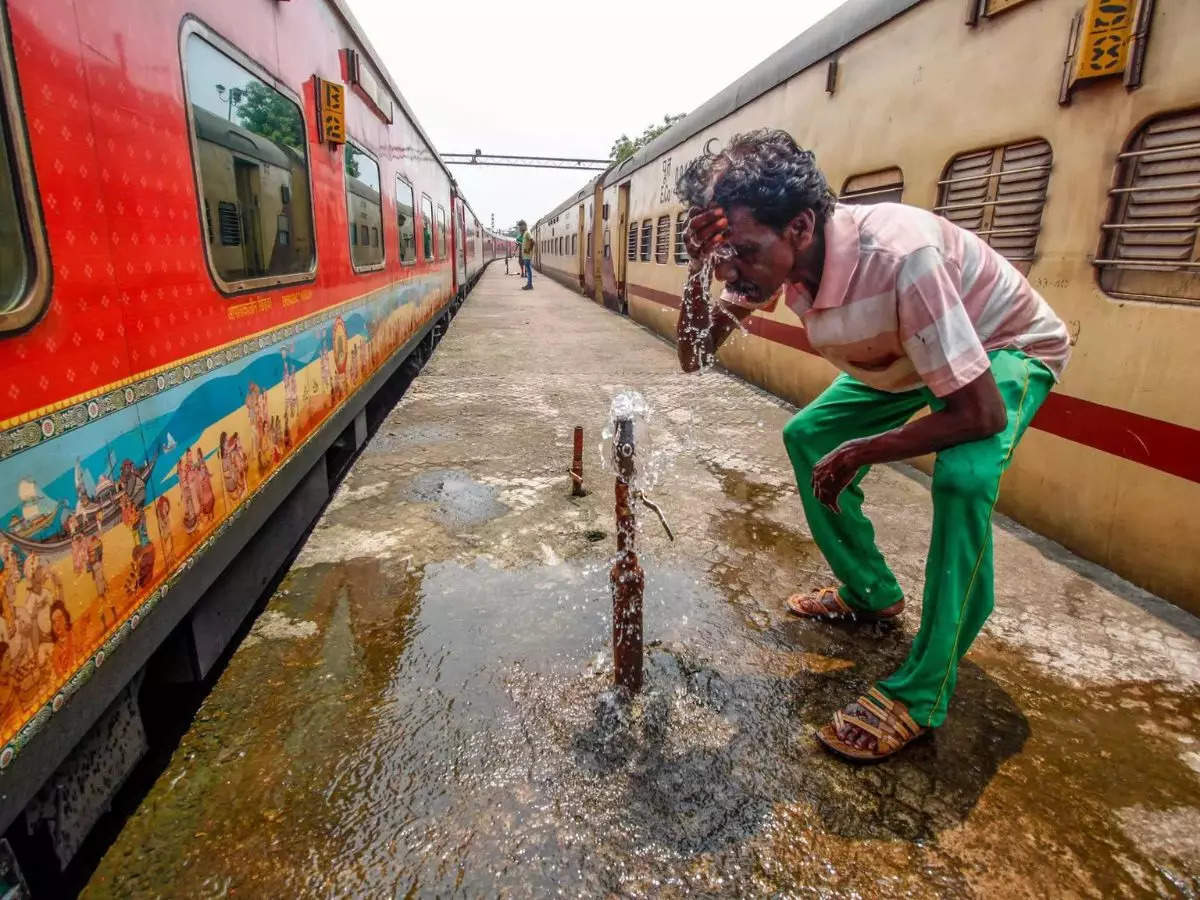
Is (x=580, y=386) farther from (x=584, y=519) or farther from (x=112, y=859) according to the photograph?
(x=112, y=859)

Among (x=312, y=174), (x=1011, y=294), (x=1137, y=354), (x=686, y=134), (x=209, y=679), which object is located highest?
(x=686, y=134)

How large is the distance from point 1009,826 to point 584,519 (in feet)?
7.40

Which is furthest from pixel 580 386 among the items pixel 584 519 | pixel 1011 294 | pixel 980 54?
pixel 1011 294

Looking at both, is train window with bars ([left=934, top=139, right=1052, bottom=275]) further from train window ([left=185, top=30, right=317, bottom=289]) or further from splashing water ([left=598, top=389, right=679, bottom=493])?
train window ([left=185, top=30, right=317, bottom=289])

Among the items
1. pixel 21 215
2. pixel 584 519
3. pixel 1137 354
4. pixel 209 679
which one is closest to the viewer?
pixel 21 215

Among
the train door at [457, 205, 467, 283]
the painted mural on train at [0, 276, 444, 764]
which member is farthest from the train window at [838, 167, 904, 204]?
the train door at [457, 205, 467, 283]

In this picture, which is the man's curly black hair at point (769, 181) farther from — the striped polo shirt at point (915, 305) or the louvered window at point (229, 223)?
the louvered window at point (229, 223)

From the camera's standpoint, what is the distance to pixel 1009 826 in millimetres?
1683

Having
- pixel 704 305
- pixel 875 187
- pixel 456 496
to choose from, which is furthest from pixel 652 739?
pixel 875 187

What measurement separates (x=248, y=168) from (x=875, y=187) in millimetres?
4319

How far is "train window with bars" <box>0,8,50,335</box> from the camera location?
140 centimetres

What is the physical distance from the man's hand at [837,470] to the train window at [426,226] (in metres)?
7.98

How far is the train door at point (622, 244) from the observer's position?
1319 cm

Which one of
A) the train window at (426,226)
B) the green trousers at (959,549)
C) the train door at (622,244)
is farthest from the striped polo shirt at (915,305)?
the train door at (622,244)
